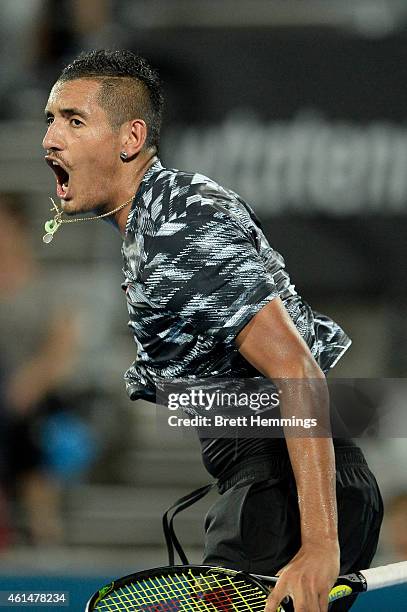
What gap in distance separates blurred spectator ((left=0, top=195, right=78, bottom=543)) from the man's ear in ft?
2.79

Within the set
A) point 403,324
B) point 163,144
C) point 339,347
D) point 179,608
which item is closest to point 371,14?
point 163,144

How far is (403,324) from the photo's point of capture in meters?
2.25

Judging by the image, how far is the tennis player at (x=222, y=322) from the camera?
1305mm

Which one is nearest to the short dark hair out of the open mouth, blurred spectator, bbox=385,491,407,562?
the open mouth

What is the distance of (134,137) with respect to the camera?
1604mm

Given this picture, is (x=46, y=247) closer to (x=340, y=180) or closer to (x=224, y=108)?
(x=224, y=108)

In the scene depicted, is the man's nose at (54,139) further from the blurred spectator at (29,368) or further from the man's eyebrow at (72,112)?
the blurred spectator at (29,368)

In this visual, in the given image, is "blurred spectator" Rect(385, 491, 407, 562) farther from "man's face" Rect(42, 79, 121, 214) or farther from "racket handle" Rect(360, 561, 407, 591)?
"man's face" Rect(42, 79, 121, 214)

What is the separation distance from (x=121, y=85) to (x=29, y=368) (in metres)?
0.96

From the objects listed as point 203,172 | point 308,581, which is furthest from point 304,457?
point 203,172

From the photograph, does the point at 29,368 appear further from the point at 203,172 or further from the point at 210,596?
the point at 210,596

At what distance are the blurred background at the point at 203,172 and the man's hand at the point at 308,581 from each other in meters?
0.90

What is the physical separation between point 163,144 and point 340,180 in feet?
1.26

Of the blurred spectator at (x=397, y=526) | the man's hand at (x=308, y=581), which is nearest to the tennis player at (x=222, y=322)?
the man's hand at (x=308, y=581)
